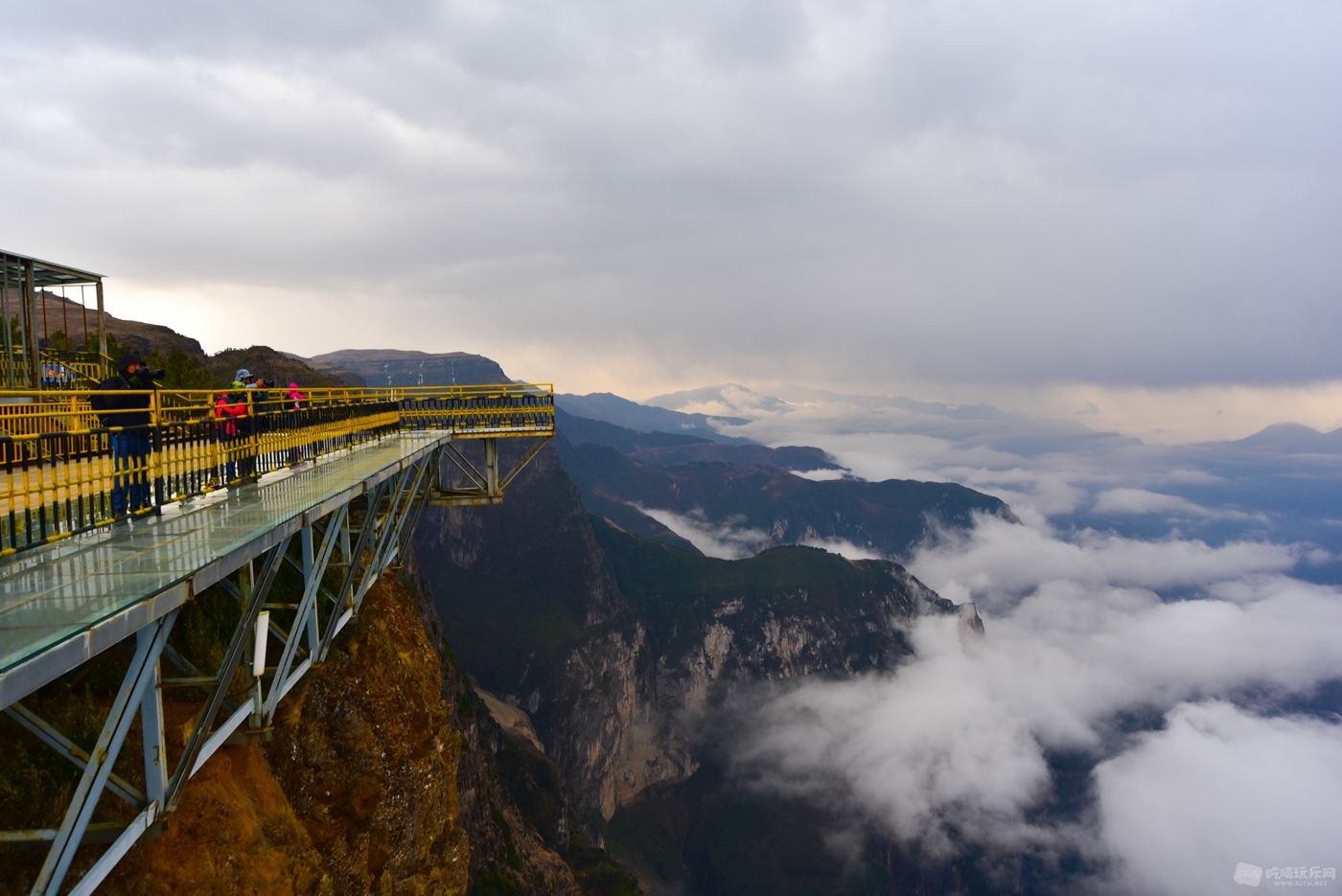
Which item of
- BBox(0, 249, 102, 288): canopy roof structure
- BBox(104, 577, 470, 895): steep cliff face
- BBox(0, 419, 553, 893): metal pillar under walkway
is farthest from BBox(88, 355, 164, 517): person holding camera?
BBox(0, 249, 102, 288): canopy roof structure

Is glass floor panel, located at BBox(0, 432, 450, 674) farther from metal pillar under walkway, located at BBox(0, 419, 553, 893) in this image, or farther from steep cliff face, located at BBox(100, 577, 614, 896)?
steep cliff face, located at BBox(100, 577, 614, 896)

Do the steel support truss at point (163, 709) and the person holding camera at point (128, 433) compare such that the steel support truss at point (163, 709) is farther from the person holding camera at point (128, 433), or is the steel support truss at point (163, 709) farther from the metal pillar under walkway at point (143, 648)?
the person holding camera at point (128, 433)

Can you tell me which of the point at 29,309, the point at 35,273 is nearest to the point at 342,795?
the point at 29,309

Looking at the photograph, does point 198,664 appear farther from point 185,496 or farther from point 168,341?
point 168,341

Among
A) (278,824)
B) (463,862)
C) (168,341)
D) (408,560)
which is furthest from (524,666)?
(278,824)

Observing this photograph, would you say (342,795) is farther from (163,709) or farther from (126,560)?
(126,560)

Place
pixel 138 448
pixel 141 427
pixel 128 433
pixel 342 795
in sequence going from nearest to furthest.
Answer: pixel 141 427 → pixel 128 433 → pixel 138 448 → pixel 342 795
